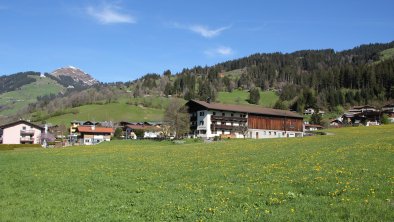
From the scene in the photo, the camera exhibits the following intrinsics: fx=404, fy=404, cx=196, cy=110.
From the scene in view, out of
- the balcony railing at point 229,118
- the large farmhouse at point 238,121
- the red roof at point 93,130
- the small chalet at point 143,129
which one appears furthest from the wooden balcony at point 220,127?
the red roof at point 93,130

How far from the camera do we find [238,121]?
124 m

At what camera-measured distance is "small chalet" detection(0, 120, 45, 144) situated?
156 metres

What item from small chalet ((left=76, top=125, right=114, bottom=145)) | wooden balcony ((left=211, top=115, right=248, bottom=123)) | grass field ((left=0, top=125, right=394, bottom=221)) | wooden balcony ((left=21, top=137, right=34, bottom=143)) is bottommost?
grass field ((left=0, top=125, right=394, bottom=221))

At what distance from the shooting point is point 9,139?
156000 mm

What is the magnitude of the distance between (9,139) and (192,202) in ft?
512

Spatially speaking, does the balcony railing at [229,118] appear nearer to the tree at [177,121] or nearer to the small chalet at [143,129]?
the tree at [177,121]

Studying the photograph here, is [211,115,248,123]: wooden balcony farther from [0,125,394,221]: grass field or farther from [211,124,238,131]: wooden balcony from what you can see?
[0,125,394,221]: grass field

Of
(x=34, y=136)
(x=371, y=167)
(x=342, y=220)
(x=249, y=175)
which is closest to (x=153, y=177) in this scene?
(x=249, y=175)

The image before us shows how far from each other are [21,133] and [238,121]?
86686 millimetres

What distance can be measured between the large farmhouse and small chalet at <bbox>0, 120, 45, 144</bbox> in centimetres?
6799

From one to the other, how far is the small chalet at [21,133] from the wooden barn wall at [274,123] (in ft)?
273

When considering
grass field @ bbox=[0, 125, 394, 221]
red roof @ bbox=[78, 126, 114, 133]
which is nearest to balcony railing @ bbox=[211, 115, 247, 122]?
red roof @ bbox=[78, 126, 114, 133]

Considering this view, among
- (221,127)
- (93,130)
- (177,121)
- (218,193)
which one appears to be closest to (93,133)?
(93,130)

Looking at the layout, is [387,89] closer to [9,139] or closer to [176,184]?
[9,139]
